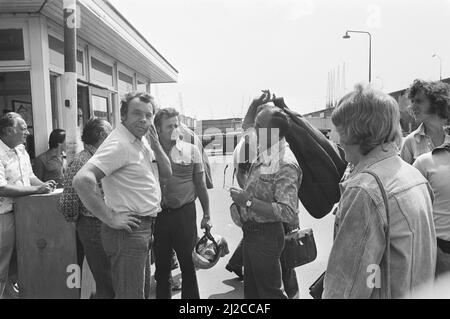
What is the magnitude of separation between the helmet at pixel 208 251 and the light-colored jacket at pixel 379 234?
1970 millimetres

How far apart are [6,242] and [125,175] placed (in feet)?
5.48

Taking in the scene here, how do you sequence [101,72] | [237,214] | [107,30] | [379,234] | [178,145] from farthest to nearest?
[101,72]
[107,30]
[178,145]
[237,214]
[379,234]

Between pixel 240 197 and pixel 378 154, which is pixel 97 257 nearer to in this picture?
pixel 240 197

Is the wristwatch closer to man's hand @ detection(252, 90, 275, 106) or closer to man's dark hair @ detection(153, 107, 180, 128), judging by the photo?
man's hand @ detection(252, 90, 275, 106)

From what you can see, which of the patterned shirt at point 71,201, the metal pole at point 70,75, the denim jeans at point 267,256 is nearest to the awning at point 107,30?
the metal pole at point 70,75

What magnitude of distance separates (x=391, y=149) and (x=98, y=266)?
227cm

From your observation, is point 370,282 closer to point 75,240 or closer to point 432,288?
point 432,288

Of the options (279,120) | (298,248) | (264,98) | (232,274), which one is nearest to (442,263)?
(298,248)

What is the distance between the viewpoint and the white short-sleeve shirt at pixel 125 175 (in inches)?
89.2

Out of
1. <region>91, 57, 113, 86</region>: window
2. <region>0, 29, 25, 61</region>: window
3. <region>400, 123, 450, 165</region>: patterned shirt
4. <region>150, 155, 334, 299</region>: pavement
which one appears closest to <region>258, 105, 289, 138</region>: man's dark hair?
<region>400, 123, 450, 165</region>: patterned shirt

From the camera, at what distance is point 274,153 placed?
8.16 ft

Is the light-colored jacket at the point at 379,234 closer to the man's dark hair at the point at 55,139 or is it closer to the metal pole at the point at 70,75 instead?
the metal pole at the point at 70,75

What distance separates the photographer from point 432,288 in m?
1.51

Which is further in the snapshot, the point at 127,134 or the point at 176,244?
the point at 176,244
